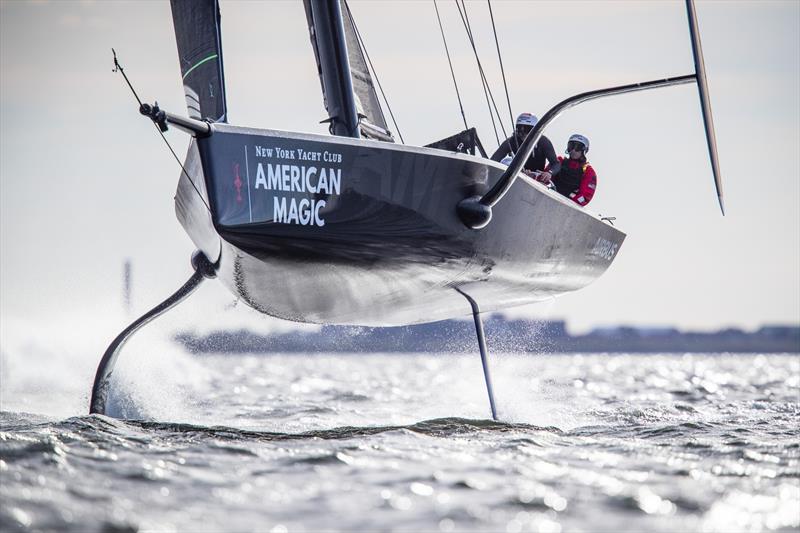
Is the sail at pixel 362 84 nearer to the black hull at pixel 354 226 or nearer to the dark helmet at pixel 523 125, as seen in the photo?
the dark helmet at pixel 523 125

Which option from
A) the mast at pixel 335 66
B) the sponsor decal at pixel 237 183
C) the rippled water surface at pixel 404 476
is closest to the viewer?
the rippled water surface at pixel 404 476

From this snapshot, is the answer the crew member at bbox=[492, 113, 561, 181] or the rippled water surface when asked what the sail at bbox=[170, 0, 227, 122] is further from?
the crew member at bbox=[492, 113, 561, 181]

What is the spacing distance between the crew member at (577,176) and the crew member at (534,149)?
0.31m

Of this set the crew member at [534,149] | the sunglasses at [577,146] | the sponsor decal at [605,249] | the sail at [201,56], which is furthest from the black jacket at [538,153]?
the sail at [201,56]

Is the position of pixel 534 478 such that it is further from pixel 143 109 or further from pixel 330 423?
pixel 330 423

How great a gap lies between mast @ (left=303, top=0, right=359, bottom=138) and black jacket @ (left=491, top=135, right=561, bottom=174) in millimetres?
1269

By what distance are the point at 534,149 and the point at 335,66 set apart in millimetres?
1607

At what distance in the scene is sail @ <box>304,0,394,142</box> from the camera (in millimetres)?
6273

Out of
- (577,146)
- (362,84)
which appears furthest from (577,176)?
(362,84)

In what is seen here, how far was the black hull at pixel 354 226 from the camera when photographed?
4.70 m

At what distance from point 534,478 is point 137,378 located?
13.3 ft

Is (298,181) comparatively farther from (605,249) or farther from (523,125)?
(605,249)

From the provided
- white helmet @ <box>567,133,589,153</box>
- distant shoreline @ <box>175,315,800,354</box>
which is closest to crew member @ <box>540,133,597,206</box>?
white helmet @ <box>567,133,589,153</box>

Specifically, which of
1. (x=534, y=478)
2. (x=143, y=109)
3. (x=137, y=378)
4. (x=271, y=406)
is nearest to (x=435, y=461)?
(x=534, y=478)
